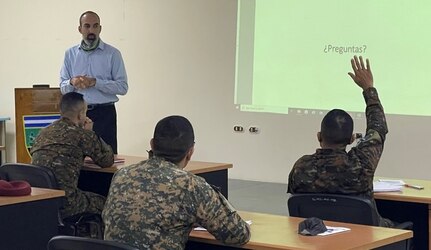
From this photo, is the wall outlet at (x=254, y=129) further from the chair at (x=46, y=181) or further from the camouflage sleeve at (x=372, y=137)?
the camouflage sleeve at (x=372, y=137)

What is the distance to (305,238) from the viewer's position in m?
3.24

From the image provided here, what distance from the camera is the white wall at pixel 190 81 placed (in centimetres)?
818

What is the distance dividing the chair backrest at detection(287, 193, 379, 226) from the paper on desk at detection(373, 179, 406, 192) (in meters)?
0.69

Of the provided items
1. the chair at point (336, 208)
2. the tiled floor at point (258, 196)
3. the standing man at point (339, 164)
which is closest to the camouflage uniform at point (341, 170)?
the standing man at point (339, 164)

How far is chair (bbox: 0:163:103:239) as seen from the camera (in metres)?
4.82

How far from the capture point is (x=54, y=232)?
4438 millimetres

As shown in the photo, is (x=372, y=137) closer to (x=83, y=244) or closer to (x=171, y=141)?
(x=171, y=141)

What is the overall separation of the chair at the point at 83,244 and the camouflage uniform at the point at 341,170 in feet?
5.36

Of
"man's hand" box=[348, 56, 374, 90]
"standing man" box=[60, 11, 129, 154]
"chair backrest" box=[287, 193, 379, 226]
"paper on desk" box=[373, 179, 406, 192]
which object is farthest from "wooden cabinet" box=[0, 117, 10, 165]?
"chair backrest" box=[287, 193, 379, 226]

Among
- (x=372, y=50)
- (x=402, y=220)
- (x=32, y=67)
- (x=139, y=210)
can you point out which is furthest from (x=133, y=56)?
(x=139, y=210)

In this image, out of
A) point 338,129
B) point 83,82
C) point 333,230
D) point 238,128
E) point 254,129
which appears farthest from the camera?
point 238,128

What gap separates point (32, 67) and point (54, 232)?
596cm

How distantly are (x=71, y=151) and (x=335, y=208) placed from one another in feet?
6.11

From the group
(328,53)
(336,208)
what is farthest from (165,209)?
(328,53)
